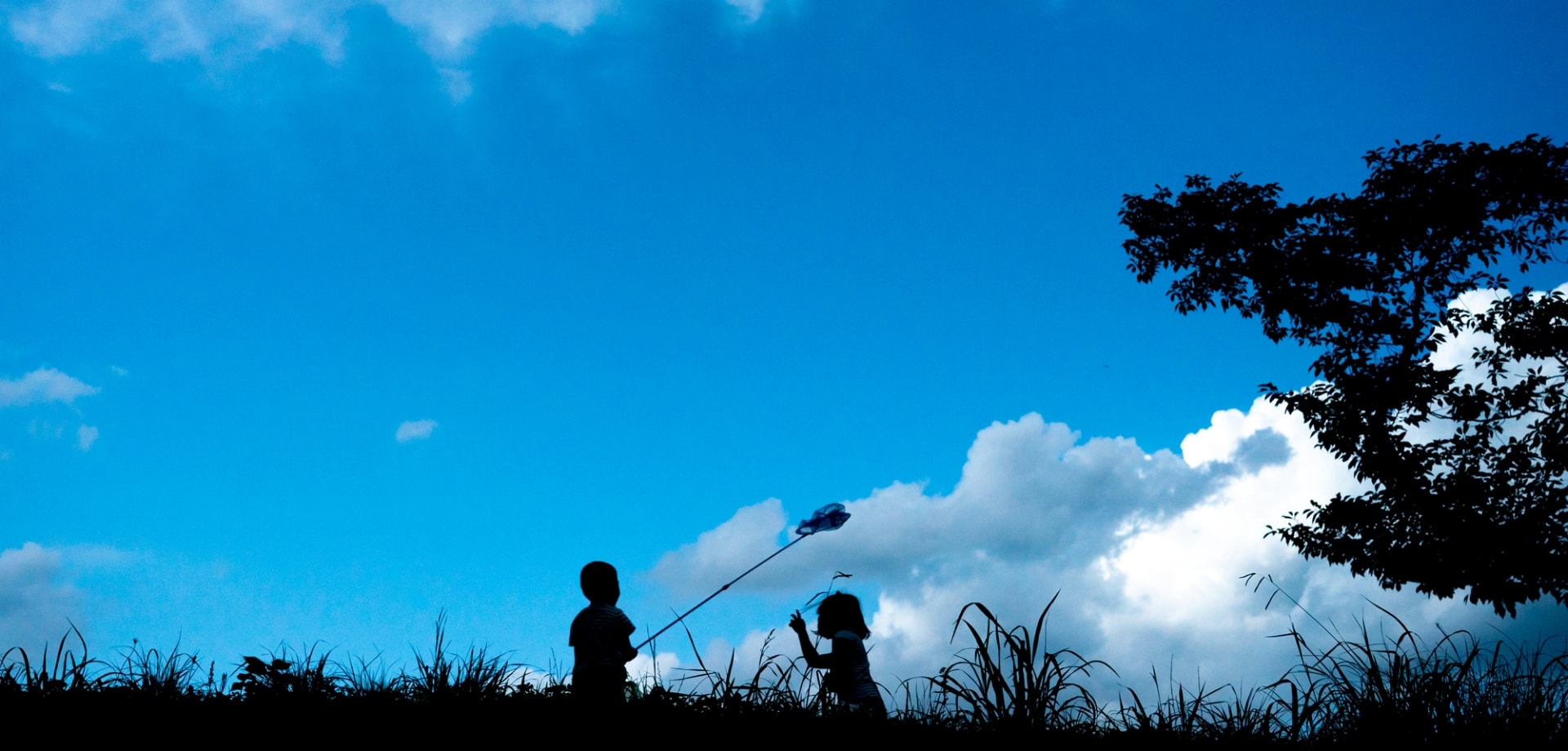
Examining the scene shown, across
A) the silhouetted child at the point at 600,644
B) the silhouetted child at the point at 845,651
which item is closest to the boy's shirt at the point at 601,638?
the silhouetted child at the point at 600,644

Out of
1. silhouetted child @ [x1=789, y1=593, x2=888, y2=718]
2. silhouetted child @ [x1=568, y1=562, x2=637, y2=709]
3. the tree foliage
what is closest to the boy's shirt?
silhouetted child @ [x1=568, y1=562, x2=637, y2=709]

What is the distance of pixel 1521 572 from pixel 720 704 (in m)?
12.6

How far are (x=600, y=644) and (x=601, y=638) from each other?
4cm

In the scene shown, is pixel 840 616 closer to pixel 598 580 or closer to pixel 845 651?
pixel 845 651

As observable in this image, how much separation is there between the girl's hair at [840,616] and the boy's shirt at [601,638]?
1432 mm

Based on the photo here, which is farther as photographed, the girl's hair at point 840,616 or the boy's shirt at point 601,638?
the girl's hair at point 840,616

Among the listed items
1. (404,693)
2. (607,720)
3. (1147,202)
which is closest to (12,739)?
(404,693)

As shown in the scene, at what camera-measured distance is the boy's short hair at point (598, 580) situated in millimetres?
7309

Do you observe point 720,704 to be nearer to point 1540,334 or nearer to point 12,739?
point 12,739

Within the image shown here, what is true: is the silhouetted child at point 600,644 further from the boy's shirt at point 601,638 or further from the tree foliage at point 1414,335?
the tree foliage at point 1414,335

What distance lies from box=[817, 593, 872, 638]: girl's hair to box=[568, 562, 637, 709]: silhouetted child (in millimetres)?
1434

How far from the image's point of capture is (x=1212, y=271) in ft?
53.6

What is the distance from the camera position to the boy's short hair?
7309 mm

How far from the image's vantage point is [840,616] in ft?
25.3
